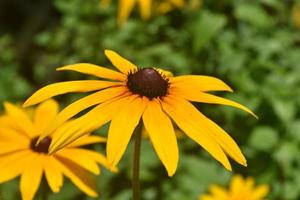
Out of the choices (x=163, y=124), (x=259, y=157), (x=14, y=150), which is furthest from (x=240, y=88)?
(x=163, y=124)

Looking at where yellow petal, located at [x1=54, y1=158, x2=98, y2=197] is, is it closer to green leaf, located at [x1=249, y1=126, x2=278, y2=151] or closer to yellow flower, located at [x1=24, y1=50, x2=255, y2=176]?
yellow flower, located at [x1=24, y1=50, x2=255, y2=176]

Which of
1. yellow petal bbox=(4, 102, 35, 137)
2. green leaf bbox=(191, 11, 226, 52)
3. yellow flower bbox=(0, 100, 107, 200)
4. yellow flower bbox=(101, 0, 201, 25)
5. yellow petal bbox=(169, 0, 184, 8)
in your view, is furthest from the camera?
yellow petal bbox=(169, 0, 184, 8)

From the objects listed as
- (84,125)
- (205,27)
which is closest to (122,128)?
(84,125)

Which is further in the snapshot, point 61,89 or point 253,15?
point 253,15

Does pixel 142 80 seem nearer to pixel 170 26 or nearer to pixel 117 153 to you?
pixel 117 153

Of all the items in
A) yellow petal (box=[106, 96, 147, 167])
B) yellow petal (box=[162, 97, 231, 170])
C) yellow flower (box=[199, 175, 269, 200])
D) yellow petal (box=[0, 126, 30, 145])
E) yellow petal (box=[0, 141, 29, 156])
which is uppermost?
yellow petal (box=[106, 96, 147, 167])

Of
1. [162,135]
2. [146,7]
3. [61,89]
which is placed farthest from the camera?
[146,7]

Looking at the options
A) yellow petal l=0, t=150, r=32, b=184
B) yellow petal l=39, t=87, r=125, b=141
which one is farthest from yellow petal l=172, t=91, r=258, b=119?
yellow petal l=0, t=150, r=32, b=184

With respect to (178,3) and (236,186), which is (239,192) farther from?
(178,3)
